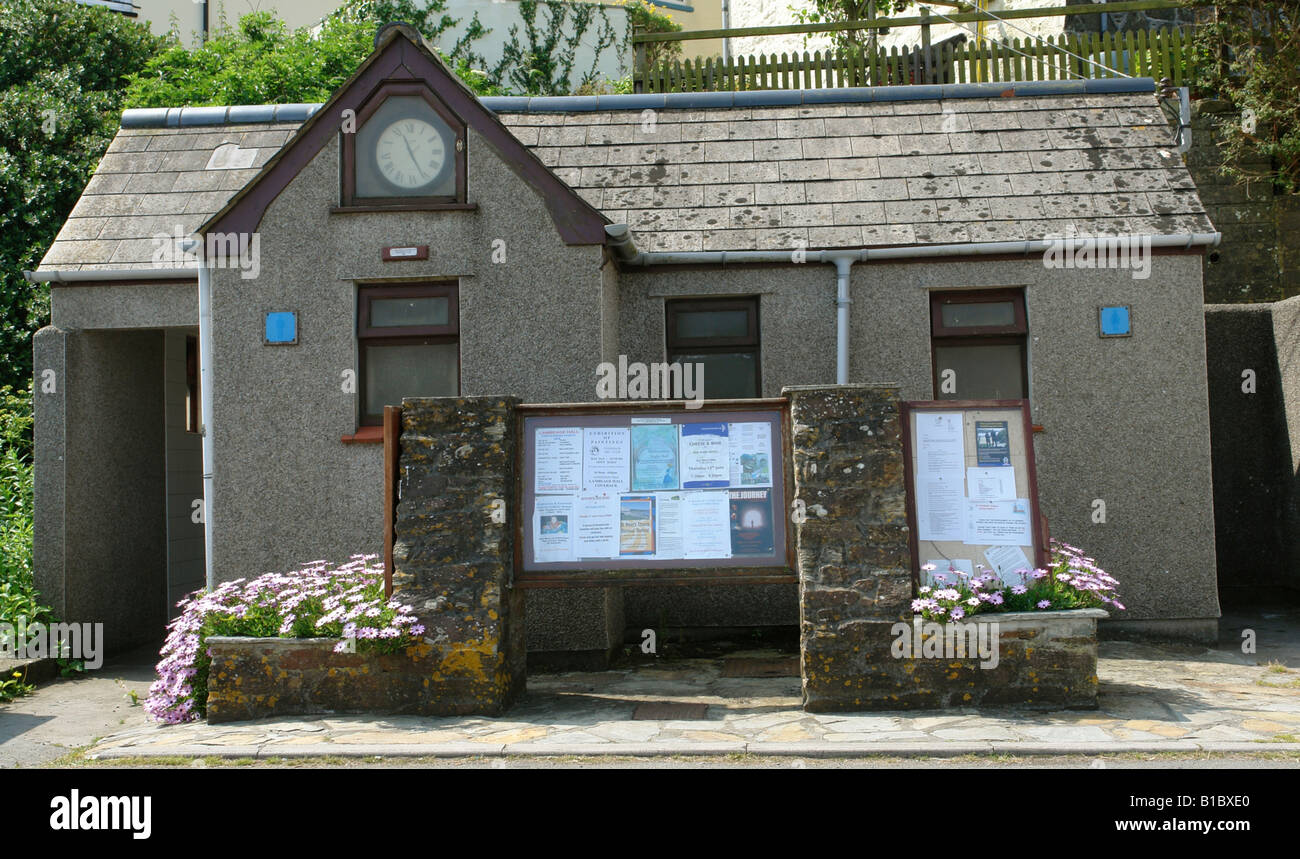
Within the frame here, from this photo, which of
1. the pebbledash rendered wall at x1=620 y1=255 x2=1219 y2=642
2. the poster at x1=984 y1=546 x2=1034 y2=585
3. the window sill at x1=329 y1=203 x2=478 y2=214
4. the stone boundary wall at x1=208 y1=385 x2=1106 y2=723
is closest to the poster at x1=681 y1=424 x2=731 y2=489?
the stone boundary wall at x1=208 y1=385 x2=1106 y2=723

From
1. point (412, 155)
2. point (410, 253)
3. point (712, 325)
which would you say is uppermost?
point (412, 155)

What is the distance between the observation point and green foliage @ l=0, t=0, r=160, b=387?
16.2 meters

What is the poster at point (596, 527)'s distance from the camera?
7211mm

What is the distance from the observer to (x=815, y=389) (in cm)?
709

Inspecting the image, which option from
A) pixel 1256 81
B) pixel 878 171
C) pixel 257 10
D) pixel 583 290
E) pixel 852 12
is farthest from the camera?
pixel 257 10

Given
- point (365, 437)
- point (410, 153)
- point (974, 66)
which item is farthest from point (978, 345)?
point (974, 66)

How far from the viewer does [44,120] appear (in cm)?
1788

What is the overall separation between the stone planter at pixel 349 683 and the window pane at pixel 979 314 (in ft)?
18.3

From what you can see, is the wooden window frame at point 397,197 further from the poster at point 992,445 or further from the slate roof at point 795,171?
the poster at point 992,445

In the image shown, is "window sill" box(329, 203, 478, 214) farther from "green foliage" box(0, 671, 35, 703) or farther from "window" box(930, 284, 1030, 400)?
"green foliage" box(0, 671, 35, 703)

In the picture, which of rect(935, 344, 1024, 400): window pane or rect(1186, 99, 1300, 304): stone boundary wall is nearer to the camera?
rect(935, 344, 1024, 400): window pane

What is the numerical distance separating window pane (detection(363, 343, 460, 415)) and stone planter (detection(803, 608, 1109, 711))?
14.3 feet

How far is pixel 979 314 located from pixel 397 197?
5.34 metres

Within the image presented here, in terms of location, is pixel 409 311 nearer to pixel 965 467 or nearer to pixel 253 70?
pixel 965 467
